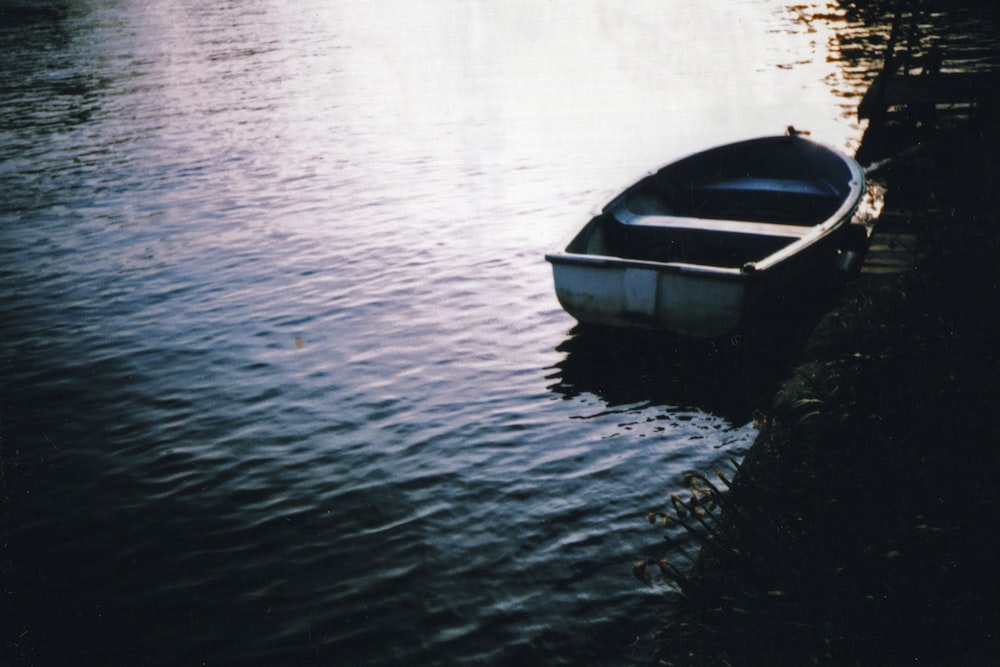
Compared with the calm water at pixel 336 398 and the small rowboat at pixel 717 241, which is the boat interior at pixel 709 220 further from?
the calm water at pixel 336 398

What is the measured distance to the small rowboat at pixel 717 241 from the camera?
832cm

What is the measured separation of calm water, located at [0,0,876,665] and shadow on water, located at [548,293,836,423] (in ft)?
0.15

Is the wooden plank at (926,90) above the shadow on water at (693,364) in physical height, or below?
above

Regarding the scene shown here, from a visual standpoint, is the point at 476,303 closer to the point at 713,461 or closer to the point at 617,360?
the point at 617,360

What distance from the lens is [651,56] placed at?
114 feet

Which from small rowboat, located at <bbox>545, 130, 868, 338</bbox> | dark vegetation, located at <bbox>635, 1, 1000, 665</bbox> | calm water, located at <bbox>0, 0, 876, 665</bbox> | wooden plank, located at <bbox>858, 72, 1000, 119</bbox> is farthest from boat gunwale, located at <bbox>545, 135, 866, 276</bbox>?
wooden plank, located at <bbox>858, 72, 1000, 119</bbox>

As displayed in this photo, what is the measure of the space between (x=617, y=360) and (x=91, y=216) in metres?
12.6

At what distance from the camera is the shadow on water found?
8.25 m

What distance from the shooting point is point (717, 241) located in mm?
9781

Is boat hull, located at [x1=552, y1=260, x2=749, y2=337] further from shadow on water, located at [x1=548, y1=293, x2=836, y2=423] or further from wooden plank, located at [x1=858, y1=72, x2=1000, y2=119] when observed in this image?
wooden plank, located at [x1=858, y1=72, x2=1000, y2=119]

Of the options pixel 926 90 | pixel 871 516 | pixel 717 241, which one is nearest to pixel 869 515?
pixel 871 516

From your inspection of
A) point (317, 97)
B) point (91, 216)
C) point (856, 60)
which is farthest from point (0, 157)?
point (856, 60)

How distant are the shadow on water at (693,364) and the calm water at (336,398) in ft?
0.15

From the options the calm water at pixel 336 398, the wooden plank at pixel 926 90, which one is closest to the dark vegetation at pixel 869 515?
the calm water at pixel 336 398
